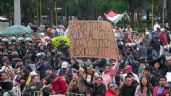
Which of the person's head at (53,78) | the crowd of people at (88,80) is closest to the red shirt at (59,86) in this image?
the crowd of people at (88,80)

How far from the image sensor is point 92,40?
19281 millimetres

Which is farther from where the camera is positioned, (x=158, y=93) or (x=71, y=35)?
(x=71, y=35)

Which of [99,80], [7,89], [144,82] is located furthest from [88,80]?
[7,89]

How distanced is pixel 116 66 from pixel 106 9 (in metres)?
69.3

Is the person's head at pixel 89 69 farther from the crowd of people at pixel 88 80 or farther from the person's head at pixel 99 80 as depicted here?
the person's head at pixel 99 80

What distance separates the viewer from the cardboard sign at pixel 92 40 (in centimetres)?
1870

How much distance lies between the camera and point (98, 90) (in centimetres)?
1673

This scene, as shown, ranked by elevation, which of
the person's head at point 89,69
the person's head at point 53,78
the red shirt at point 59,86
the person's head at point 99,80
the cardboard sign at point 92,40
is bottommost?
the red shirt at point 59,86

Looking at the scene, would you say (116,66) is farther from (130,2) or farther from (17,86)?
(130,2)

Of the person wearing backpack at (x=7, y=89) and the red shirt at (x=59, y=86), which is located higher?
the person wearing backpack at (x=7, y=89)

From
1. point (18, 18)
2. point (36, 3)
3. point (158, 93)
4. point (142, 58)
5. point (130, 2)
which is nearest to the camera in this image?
point (158, 93)

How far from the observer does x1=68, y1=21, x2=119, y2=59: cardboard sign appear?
1870cm

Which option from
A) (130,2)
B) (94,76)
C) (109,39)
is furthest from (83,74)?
(130,2)

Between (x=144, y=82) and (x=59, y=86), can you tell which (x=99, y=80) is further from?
(x=144, y=82)
